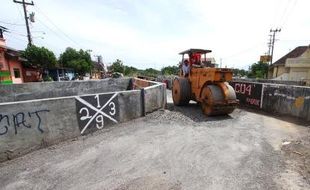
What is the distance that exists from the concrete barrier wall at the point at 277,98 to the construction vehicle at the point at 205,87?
2.40 m

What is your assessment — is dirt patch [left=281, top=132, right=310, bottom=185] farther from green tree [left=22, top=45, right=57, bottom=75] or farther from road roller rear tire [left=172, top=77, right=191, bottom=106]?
green tree [left=22, top=45, right=57, bottom=75]

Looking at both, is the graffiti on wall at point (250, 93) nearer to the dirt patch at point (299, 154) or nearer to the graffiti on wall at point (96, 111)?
the dirt patch at point (299, 154)

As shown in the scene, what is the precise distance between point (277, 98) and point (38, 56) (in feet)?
80.6

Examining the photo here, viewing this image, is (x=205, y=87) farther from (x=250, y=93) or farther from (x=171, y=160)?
(x=171, y=160)

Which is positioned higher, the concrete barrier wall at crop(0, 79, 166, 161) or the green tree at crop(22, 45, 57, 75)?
the green tree at crop(22, 45, 57, 75)

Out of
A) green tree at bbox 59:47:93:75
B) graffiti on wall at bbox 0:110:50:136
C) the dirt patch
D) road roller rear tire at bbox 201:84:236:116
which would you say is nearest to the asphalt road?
the dirt patch

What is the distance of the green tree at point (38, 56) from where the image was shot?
2247 centimetres

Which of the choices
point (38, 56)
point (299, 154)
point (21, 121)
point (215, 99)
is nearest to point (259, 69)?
point (215, 99)

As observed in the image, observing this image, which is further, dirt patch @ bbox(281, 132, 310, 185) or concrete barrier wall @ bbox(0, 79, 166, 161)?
concrete barrier wall @ bbox(0, 79, 166, 161)

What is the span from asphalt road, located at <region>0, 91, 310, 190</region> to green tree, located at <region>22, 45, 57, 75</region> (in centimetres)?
2125

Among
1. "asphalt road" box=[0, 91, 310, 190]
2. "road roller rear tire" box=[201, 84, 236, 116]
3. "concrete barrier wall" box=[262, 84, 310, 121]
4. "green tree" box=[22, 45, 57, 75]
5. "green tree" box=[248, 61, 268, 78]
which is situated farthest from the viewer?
"green tree" box=[248, 61, 268, 78]

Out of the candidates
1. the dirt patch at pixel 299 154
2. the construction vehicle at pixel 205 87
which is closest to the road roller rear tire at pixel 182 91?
the construction vehicle at pixel 205 87

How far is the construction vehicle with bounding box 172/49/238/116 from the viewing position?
25.5ft

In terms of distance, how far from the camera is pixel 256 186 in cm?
343
